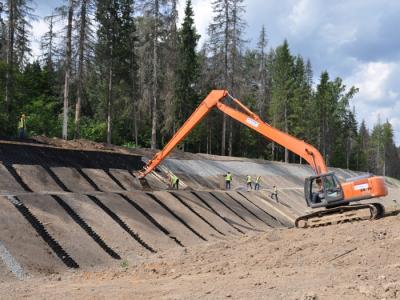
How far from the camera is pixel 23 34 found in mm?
36812

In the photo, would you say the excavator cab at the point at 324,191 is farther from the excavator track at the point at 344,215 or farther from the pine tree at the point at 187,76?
the pine tree at the point at 187,76

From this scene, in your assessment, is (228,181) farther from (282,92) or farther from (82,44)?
(282,92)

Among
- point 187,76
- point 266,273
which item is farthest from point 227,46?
point 266,273

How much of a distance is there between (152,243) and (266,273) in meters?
7.06

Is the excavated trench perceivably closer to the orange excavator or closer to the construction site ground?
the construction site ground

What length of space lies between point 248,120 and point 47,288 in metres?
10.5

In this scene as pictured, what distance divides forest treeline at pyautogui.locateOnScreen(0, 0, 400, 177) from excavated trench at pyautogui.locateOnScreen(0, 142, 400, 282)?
6.48 meters

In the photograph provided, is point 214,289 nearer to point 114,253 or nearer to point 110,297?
point 110,297

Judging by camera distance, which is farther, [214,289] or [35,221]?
[35,221]

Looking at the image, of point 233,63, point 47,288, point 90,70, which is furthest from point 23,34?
point 47,288

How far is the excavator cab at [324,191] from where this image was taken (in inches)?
597

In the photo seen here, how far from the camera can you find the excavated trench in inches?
503

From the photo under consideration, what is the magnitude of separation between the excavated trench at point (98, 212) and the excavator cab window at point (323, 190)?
4328mm

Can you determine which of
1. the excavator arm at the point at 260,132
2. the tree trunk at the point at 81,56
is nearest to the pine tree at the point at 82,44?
the tree trunk at the point at 81,56
